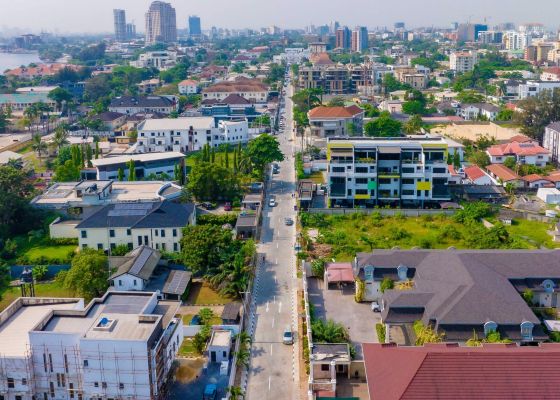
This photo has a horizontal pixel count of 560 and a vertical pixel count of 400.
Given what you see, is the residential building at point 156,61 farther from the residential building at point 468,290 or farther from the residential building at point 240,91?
the residential building at point 468,290

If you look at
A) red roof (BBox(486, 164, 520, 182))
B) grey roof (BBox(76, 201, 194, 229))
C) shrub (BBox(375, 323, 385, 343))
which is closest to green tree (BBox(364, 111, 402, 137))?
red roof (BBox(486, 164, 520, 182))

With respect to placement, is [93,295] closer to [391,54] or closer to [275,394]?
[275,394]

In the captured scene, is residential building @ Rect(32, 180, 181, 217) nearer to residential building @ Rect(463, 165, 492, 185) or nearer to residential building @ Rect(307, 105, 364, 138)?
residential building @ Rect(463, 165, 492, 185)

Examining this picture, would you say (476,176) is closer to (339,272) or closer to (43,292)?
(339,272)

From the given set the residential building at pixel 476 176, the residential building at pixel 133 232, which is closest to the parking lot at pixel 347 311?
the residential building at pixel 133 232

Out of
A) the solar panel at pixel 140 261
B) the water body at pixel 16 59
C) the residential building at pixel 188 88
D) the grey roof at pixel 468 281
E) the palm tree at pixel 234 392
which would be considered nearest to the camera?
the palm tree at pixel 234 392

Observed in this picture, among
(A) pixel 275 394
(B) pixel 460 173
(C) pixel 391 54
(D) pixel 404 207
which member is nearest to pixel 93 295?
(A) pixel 275 394
